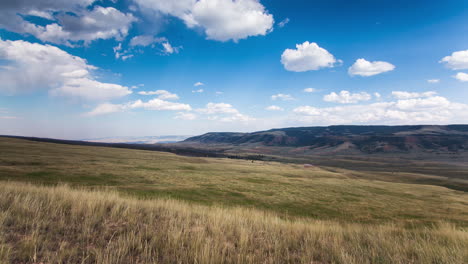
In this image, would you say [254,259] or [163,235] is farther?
[163,235]

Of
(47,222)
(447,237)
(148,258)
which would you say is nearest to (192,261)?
(148,258)

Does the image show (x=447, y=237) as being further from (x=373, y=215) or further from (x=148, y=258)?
(x=373, y=215)

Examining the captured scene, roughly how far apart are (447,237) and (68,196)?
1433cm

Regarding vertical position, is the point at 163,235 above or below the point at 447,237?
above

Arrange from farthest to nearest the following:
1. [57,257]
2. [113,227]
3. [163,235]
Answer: [113,227], [163,235], [57,257]

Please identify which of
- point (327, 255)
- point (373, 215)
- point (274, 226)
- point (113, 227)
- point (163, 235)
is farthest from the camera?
point (373, 215)

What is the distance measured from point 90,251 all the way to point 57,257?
562mm

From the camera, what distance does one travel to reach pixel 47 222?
5.78 metres

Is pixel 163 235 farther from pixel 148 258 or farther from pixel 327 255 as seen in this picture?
pixel 327 255

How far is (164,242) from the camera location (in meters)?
5.22

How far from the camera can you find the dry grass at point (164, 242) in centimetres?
445

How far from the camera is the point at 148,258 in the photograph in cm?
436

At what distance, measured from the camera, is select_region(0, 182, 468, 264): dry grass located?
445 cm

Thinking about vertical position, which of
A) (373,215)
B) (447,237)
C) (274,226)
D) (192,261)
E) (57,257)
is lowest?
(373,215)
